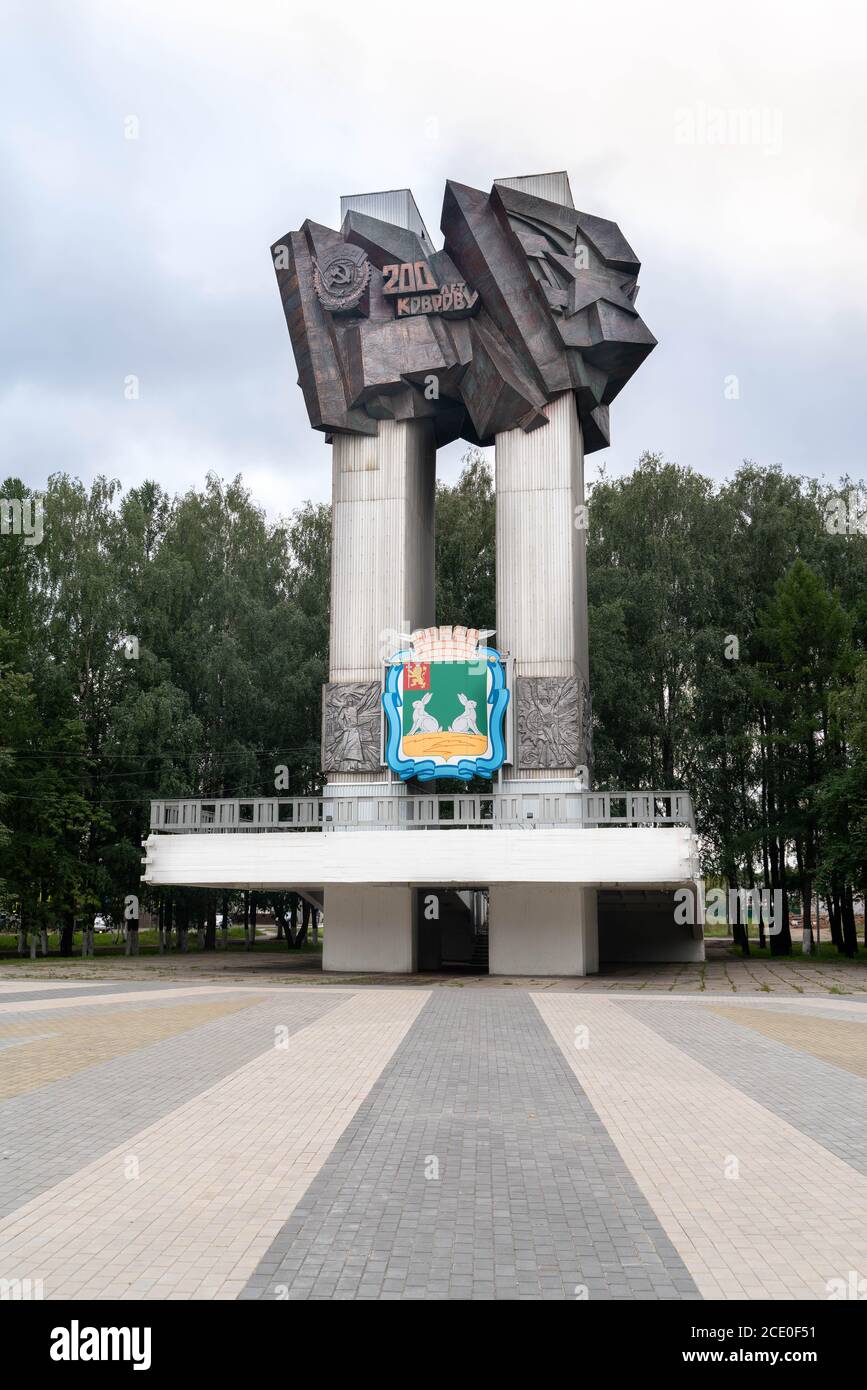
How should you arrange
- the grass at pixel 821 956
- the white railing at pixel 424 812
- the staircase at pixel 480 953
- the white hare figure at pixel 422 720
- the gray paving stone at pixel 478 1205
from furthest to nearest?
1. the grass at pixel 821 956
2. the staircase at pixel 480 953
3. the white hare figure at pixel 422 720
4. the white railing at pixel 424 812
5. the gray paving stone at pixel 478 1205

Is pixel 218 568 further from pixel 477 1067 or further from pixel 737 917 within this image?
pixel 477 1067

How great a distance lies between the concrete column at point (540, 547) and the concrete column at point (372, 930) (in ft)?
13.6

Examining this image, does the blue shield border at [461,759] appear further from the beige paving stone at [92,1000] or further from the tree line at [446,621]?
the tree line at [446,621]

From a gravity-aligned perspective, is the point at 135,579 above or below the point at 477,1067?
above

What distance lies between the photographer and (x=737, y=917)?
3744cm

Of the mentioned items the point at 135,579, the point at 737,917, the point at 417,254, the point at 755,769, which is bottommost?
the point at 737,917

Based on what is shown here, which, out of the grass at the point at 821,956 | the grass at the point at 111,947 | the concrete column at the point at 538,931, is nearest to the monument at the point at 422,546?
the concrete column at the point at 538,931

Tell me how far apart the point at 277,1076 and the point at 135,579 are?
30.2 m

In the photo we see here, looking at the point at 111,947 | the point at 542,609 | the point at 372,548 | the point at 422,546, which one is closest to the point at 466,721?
the point at 542,609

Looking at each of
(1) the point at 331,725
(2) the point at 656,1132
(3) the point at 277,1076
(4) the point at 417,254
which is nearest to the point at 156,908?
(1) the point at 331,725

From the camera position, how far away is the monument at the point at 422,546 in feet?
85.7

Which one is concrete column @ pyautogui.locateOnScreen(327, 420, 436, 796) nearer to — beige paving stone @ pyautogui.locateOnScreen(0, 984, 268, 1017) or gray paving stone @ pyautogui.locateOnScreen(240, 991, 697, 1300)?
beige paving stone @ pyautogui.locateOnScreen(0, 984, 268, 1017)

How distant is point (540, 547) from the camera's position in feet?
91.2

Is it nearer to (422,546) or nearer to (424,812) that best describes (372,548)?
(422,546)
